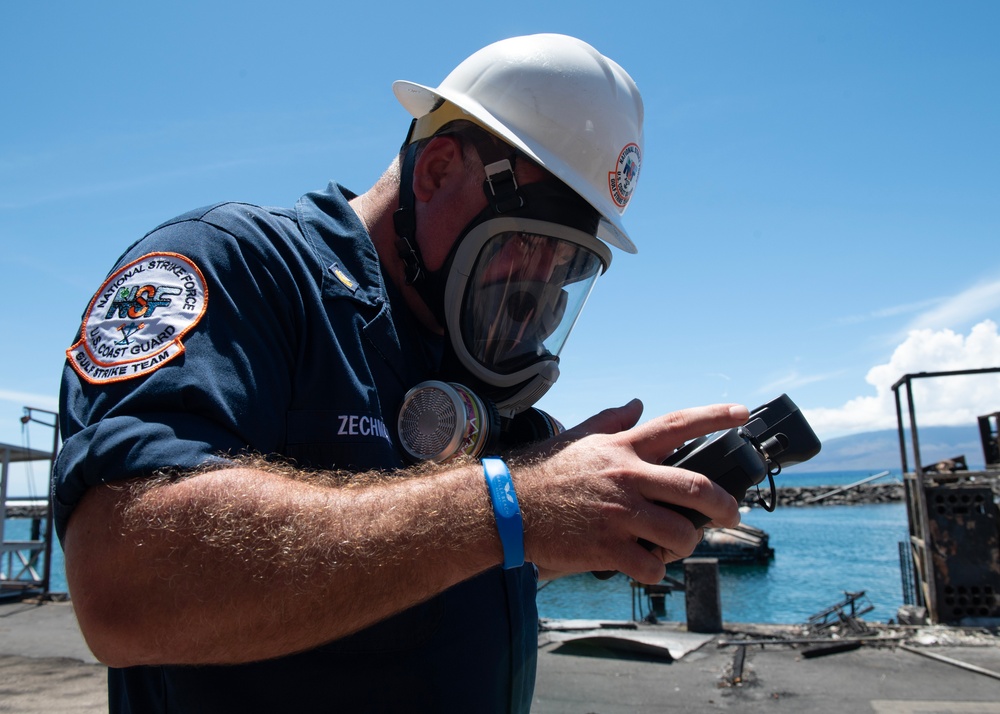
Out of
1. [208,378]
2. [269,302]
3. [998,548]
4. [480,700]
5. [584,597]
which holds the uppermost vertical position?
[269,302]

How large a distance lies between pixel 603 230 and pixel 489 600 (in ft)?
4.28

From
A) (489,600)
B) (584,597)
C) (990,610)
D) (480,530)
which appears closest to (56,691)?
(489,600)

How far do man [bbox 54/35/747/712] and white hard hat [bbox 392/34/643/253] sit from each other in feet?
0.10

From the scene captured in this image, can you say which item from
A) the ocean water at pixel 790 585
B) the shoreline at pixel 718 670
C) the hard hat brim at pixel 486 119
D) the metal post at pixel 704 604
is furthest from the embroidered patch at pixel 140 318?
the ocean water at pixel 790 585

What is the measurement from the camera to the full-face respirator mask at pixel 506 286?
2.02 m

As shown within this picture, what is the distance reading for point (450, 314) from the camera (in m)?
2.00

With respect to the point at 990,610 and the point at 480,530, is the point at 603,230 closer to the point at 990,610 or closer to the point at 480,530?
the point at 480,530

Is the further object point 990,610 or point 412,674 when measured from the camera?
point 990,610

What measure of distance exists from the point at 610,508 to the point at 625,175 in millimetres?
1429

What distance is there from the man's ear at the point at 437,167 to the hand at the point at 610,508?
102 centimetres

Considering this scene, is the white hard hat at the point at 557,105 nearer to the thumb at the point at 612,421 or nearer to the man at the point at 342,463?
the man at the point at 342,463

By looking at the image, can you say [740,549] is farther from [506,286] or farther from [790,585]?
[506,286]

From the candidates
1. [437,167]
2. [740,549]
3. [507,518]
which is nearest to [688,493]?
[507,518]

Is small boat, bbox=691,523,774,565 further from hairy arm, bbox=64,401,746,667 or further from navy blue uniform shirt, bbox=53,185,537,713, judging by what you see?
hairy arm, bbox=64,401,746,667
